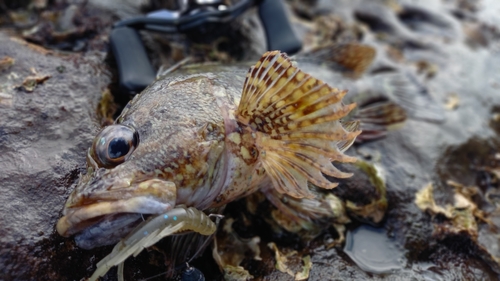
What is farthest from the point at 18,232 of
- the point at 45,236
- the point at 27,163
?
the point at 27,163

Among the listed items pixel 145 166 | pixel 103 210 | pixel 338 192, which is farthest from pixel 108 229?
pixel 338 192

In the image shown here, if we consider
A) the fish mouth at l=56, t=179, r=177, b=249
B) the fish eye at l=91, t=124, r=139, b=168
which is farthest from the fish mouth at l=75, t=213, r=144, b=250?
the fish eye at l=91, t=124, r=139, b=168

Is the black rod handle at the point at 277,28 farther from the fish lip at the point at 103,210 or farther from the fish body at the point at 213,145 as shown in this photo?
the fish lip at the point at 103,210

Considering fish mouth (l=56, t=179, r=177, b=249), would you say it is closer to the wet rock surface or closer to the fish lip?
the fish lip

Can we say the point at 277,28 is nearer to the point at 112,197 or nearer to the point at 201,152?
the point at 201,152

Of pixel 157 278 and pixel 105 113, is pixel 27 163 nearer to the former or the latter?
pixel 105 113

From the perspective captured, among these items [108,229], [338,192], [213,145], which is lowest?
[338,192]
